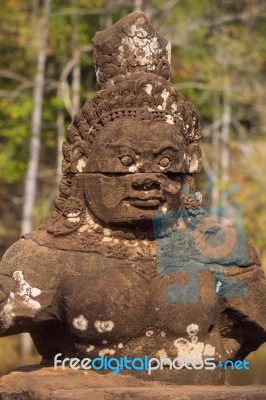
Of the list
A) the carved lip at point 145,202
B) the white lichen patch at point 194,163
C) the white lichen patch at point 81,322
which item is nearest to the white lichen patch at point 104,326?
the white lichen patch at point 81,322

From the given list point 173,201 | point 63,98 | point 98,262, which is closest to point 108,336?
point 98,262

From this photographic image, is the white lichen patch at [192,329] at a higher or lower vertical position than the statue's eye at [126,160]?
lower

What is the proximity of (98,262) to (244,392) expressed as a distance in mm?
1209

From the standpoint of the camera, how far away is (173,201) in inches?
314

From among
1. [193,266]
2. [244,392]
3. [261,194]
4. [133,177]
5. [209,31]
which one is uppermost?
[209,31]

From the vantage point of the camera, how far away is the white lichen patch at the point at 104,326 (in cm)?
766

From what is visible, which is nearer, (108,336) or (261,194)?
(108,336)

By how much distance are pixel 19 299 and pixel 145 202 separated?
98 cm

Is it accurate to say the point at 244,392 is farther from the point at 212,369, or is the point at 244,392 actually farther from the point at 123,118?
the point at 123,118

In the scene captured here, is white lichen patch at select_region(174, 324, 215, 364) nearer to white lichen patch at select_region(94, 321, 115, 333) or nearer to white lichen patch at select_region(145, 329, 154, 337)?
white lichen patch at select_region(145, 329, 154, 337)

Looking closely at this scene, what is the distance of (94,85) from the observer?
2412 centimetres

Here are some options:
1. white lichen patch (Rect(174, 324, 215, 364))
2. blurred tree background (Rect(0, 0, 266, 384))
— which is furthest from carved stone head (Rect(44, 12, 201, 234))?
blurred tree background (Rect(0, 0, 266, 384))

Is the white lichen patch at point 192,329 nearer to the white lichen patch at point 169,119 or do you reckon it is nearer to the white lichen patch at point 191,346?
the white lichen patch at point 191,346

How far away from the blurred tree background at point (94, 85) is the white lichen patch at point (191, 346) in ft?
37.8
